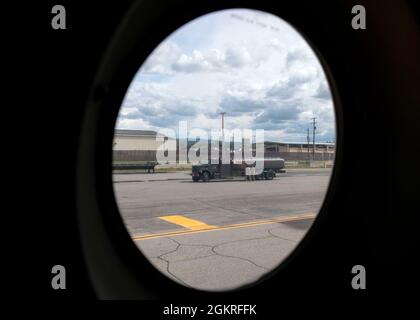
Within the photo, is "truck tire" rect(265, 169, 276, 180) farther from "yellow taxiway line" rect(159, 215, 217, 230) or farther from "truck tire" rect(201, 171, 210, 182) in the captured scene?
"yellow taxiway line" rect(159, 215, 217, 230)

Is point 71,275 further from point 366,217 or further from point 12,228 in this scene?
point 366,217

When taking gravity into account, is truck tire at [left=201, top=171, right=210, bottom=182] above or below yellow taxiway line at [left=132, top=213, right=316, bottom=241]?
above

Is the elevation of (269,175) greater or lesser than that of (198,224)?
greater

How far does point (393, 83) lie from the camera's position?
2.18 metres

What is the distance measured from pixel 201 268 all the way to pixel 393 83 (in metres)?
3.64

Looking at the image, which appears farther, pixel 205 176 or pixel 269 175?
pixel 269 175

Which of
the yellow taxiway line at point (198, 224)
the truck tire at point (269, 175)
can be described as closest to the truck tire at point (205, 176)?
the truck tire at point (269, 175)

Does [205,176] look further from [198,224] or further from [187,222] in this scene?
[198,224]

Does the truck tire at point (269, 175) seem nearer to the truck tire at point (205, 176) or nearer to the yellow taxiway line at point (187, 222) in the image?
the truck tire at point (205, 176)

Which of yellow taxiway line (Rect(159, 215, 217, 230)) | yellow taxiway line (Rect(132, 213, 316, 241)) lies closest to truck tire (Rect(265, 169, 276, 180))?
yellow taxiway line (Rect(132, 213, 316, 241))

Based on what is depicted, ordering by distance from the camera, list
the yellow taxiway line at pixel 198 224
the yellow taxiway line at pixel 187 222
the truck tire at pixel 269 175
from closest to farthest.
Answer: the yellow taxiway line at pixel 198 224, the yellow taxiway line at pixel 187 222, the truck tire at pixel 269 175

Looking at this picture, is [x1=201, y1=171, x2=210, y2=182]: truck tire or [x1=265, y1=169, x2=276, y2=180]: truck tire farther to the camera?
[x1=265, y1=169, x2=276, y2=180]: truck tire

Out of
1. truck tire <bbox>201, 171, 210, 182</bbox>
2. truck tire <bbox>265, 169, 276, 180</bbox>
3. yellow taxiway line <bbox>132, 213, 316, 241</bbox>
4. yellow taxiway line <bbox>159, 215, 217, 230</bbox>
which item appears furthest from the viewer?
truck tire <bbox>265, 169, 276, 180</bbox>

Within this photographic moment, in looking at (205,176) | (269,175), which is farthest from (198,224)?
(269,175)
